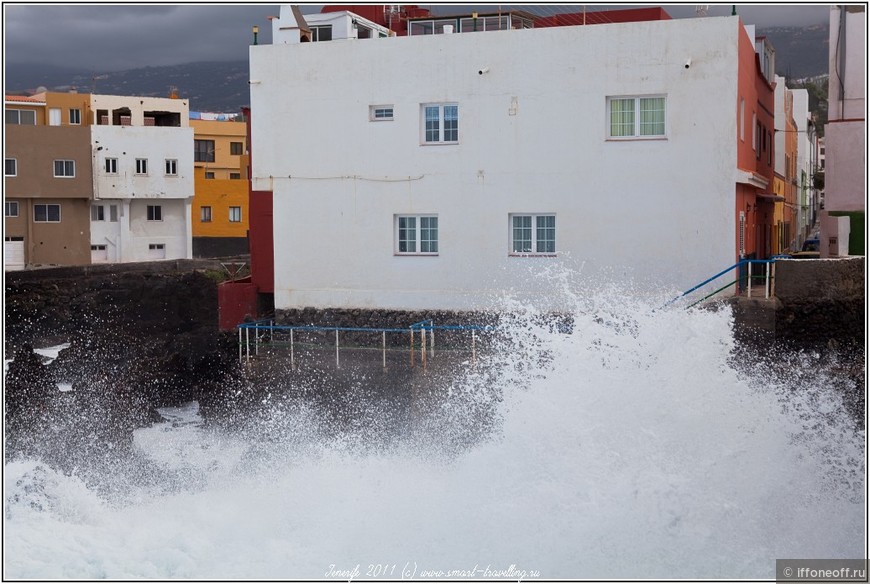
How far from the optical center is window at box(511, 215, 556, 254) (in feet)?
67.0

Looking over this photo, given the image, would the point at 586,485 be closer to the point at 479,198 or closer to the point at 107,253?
the point at 479,198

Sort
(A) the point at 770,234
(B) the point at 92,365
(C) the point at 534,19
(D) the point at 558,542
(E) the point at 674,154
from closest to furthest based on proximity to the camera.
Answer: (D) the point at 558,542 → (E) the point at 674,154 → (C) the point at 534,19 → (A) the point at 770,234 → (B) the point at 92,365

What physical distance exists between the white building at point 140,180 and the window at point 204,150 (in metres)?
9.30

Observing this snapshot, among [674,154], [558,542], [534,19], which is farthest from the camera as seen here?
[534,19]

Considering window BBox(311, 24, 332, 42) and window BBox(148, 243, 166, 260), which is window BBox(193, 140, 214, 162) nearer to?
window BBox(148, 243, 166, 260)

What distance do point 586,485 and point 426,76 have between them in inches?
376

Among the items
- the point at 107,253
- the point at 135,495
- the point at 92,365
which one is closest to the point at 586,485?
the point at 135,495

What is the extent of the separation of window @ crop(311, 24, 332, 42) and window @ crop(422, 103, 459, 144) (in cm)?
302

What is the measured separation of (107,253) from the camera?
47875 millimetres

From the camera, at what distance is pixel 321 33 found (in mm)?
22500

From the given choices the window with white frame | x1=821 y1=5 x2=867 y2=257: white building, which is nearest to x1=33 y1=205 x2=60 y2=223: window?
the window with white frame

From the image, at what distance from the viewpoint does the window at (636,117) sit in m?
19.8

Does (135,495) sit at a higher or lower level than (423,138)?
lower

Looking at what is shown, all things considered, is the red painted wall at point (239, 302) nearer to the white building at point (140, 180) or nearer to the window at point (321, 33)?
the window at point (321, 33)
